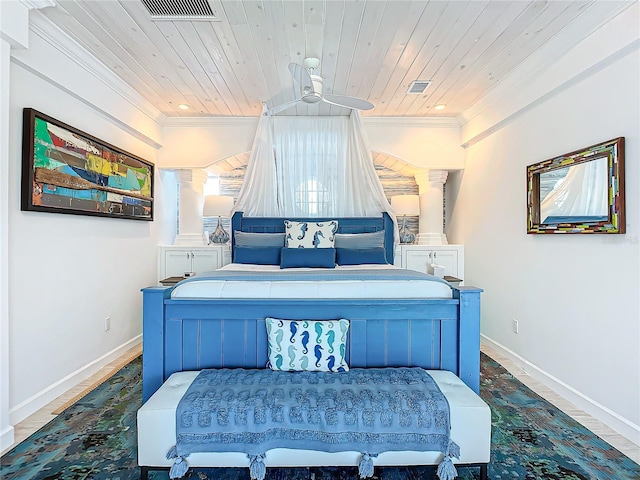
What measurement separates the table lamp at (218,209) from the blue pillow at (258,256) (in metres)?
0.75

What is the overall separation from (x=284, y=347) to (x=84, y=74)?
269 cm

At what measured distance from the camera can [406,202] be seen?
14.8 ft

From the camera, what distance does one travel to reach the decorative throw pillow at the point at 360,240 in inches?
155

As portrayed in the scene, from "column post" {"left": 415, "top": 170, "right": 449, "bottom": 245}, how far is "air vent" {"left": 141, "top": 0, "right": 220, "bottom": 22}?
3.11 metres

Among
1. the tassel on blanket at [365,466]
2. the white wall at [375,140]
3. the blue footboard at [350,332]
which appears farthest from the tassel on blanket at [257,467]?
the white wall at [375,140]

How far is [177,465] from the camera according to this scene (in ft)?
5.19

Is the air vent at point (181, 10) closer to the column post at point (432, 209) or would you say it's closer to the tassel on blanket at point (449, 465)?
the tassel on blanket at point (449, 465)

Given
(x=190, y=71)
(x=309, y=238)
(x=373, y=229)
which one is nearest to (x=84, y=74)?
(x=190, y=71)

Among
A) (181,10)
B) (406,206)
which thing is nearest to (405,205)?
(406,206)

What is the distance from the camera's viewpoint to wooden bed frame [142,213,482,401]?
6.80 feet

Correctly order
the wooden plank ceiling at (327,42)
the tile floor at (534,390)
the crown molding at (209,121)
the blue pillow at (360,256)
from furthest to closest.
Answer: the crown molding at (209,121)
the blue pillow at (360,256)
the wooden plank ceiling at (327,42)
the tile floor at (534,390)

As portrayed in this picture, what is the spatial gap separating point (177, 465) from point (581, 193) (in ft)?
9.46

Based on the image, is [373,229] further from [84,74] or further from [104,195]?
[84,74]

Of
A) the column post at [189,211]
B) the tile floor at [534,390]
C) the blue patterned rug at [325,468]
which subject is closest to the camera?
the blue patterned rug at [325,468]
